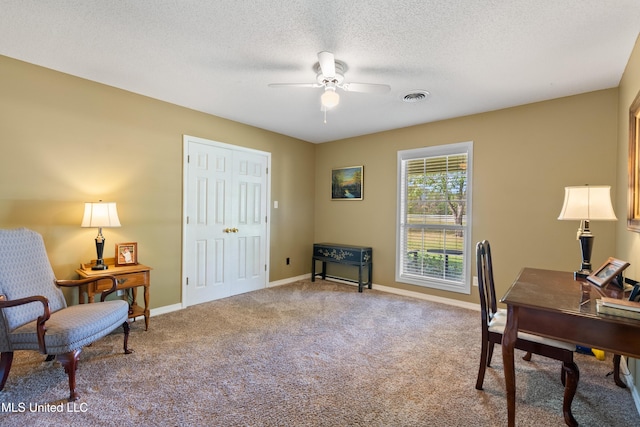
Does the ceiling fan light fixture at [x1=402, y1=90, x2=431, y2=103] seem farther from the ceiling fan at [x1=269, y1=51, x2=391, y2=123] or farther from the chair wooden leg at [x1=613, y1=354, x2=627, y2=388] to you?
the chair wooden leg at [x1=613, y1=354, x2=627, y2=388]

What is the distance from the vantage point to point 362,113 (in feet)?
12.6

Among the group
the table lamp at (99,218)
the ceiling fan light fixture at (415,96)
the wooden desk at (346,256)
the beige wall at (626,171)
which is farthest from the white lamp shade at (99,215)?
the beige wall at (626,171)

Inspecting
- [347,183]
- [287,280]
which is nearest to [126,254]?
[287,280]

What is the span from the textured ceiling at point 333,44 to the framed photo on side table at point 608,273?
4.99 feet

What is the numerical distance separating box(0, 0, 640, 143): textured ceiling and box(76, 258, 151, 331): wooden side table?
5.98ft

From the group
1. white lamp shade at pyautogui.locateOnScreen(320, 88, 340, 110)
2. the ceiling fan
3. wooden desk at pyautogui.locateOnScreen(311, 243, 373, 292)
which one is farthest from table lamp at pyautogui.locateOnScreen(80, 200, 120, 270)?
wooden desk at pyautogui.locateOnScreen(311, 243, 373, 292)

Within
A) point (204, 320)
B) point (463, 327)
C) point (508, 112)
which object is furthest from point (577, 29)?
point (204, 320)

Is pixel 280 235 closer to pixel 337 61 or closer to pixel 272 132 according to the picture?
pixel 272 132

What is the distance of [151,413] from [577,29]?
3.62m

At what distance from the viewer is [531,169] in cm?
340

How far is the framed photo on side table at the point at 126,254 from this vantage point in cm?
304

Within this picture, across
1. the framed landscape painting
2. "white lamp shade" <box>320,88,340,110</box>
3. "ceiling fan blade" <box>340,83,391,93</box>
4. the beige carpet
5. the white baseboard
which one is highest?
"ceiling fan blade" <box>340,83,391,93</box>

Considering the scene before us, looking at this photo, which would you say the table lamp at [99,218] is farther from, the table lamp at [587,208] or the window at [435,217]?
the table lamp at [587,208]

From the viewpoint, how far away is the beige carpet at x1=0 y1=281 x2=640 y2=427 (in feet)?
5.81
